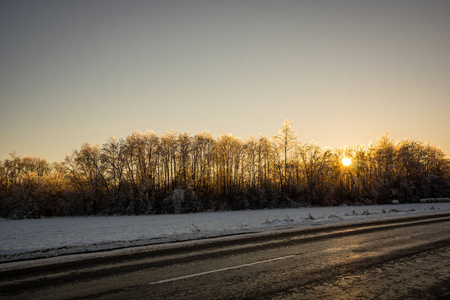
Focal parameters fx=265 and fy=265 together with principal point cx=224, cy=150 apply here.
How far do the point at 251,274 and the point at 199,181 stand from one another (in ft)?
126

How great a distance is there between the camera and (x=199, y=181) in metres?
43.7

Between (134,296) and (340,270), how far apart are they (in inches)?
173

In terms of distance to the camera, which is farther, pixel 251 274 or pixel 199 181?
pixel 199 181

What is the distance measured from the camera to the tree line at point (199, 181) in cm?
4009

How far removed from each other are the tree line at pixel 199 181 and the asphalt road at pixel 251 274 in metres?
32.0

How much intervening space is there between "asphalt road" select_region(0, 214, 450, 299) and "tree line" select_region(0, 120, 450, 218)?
105 feet

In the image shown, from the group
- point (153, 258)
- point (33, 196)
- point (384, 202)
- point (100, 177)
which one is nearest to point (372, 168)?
point (384, 202)

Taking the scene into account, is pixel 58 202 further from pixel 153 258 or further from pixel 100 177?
pixel 153 258

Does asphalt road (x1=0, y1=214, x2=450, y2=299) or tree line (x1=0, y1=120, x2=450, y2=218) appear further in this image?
tree line (x1=0, y1=120, x2=450, y2=218)

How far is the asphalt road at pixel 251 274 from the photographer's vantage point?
15.4 ft

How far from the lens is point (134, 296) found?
4617 mm

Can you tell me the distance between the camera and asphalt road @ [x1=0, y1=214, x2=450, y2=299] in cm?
470

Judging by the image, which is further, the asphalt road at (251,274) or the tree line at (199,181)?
the tree line at (199,181)

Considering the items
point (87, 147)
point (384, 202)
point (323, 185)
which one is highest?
point (87, 147)
